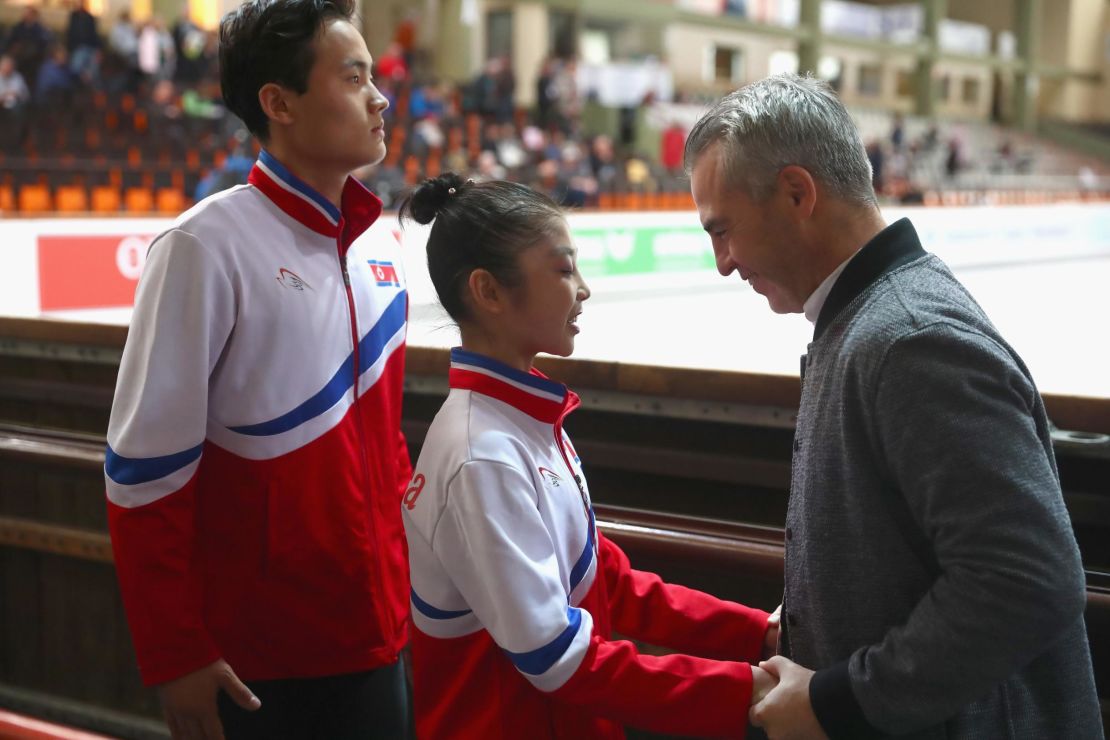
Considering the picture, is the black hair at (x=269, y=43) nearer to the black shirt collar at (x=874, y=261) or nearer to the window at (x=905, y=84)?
the black shirt collar at (x=874, y=261)

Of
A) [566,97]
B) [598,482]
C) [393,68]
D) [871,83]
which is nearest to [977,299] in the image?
[598,482]

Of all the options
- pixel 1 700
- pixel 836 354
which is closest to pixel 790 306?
pixel 836 354

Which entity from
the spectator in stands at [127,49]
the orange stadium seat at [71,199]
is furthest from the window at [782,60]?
the orange stadium seat at [71,199]

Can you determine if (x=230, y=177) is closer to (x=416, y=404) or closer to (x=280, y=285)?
(x=416, y=404)

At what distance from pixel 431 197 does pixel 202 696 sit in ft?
2.35

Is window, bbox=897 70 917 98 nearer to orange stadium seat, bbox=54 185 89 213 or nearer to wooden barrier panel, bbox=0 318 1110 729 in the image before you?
orange stadium seat, bbox=54 185 89 213

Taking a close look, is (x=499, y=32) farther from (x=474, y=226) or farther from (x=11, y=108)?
(x=474, y=226)

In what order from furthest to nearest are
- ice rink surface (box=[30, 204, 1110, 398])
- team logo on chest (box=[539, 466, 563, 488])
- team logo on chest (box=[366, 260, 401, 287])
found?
ice rink surface (box=[30, 204, 1110, 398]) → team logo on chest (box=[366, 260, 401, 287]) → team logo on chest (box=[539, 466, 563, 488])

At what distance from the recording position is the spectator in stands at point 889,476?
95 cm

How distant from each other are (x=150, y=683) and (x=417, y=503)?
48 centimetres

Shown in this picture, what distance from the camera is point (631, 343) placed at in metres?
4.93

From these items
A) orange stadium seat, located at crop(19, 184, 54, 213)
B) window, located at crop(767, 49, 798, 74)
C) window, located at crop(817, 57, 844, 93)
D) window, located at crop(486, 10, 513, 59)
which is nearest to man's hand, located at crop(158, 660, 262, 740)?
orange stadium seat, located at crop(19, 184, 54, 213)

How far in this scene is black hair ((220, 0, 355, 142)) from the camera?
1.55 meters

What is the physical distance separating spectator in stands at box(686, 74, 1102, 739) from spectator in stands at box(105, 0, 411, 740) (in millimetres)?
634
